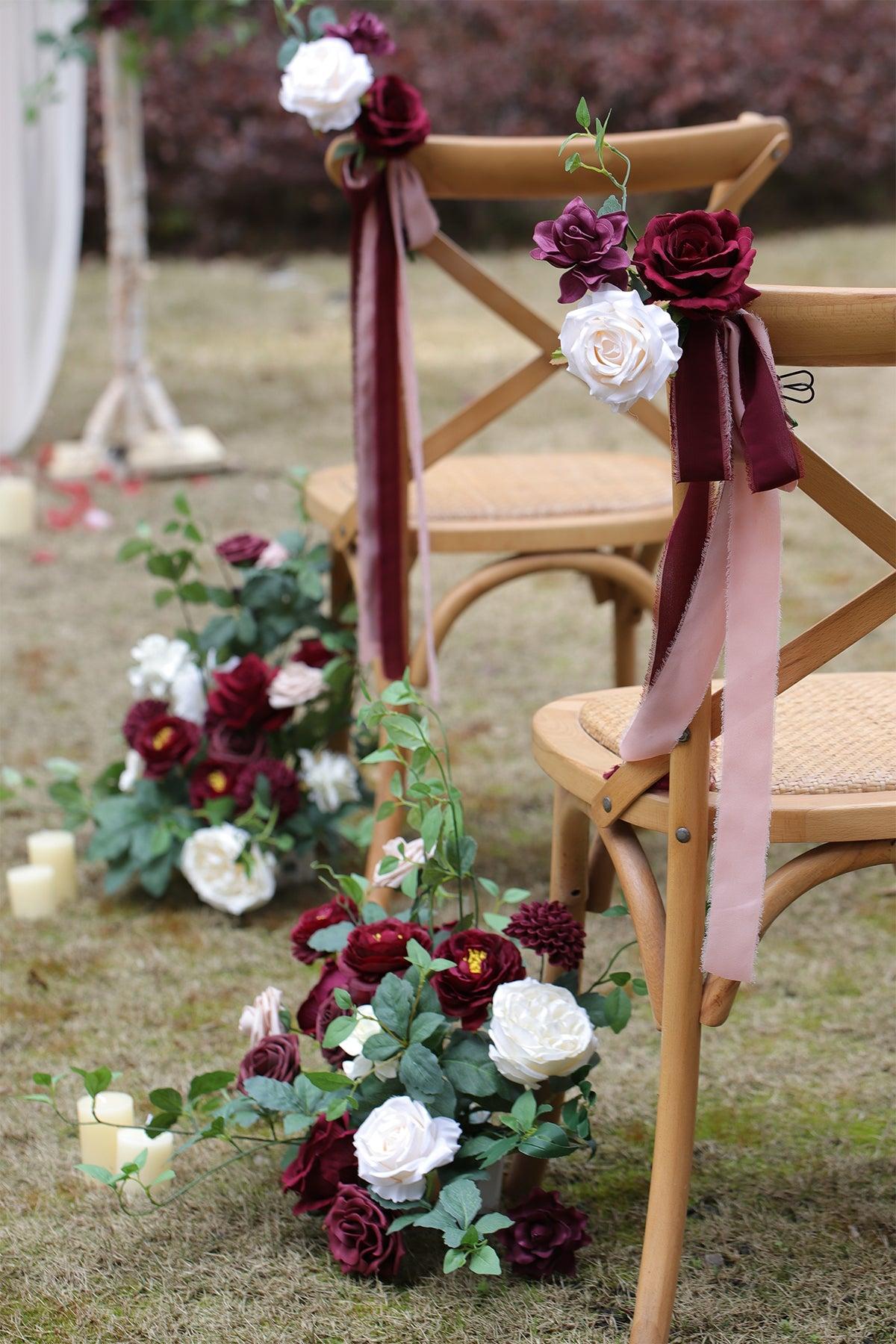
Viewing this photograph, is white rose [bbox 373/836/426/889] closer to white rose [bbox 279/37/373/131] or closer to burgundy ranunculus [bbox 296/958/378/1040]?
burgundy ranunculus [bbox 296/958/378/1040]

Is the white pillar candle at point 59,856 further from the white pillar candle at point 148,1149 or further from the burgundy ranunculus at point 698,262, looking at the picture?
the burgundy ranunculus at point 698,262

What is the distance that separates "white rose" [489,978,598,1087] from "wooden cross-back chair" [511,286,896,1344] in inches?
4.1

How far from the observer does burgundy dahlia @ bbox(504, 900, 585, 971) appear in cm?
142

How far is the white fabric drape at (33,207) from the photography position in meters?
4.39

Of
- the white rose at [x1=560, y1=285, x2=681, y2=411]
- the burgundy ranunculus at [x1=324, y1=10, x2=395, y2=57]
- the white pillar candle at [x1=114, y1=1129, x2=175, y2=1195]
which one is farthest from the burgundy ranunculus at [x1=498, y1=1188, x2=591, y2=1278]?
the burgundy ranunculus at [x1=324, y1=10, x2=395, y2=57]

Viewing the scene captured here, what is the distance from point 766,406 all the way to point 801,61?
795 cm

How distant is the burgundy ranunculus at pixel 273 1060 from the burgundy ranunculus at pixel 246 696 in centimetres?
76

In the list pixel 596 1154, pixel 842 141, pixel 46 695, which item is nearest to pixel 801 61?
pixel 842 141

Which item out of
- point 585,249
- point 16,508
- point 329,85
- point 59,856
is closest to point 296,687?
point 59,856

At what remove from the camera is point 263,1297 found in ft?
4.63

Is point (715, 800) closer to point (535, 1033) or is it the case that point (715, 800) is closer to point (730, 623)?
point (730, 623)

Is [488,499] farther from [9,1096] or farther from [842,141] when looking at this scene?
[842,141]

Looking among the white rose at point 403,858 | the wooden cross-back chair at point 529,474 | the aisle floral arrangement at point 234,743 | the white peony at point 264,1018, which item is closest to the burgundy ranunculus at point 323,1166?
the white peony at point 264,1018

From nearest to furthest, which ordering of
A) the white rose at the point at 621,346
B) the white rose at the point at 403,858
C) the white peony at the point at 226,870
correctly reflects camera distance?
the white rose at the point at 621,346 < the white rose at the point at 403,858 < the white peony at the point at 226,870
